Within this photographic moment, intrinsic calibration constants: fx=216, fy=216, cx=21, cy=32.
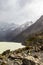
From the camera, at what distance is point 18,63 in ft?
71.1

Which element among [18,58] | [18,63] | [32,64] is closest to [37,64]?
[32,64]

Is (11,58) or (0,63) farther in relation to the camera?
(11,58)

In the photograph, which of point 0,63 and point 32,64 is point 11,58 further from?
point 32,64

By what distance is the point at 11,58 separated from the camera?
25.2 meters

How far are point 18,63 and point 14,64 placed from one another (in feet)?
1.50

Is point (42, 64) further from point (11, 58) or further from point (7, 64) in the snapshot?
point (11, 58)

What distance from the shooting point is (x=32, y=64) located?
1920 centimetres

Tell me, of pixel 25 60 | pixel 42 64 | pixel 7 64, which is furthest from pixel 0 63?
pixel 42 64

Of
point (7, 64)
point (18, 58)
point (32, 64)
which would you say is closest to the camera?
point (32, 64)

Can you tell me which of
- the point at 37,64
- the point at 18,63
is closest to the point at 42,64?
the point at 37,64

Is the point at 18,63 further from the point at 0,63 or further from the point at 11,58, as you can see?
the point at 11,58

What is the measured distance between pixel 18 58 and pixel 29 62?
5.07 m

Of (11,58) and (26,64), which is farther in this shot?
(11,58)

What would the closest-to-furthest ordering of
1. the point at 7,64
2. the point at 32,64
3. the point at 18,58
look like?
1. the point at 32,64
2. the point at 7,64
3. the point at 18,58
